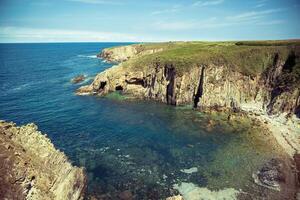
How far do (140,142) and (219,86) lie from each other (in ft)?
118

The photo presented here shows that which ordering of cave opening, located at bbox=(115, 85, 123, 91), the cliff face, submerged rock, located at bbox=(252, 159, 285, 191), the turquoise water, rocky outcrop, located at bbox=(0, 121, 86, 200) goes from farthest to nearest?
cave opening, located at bbox=(115, 85, 123, 91) → the cliff face → the turquoise water → submerged rock, located at bbox=(252, 159, 285, 191) → rocky outcrop, located at bbox=(0, 121, 86, 200)

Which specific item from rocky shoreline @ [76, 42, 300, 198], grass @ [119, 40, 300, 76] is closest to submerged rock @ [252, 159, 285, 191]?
rocky shoreline @ [76, 42, 300, 198]

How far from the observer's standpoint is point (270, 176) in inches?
1495

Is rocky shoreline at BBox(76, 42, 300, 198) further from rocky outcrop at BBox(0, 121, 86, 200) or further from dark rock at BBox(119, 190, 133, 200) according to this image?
rocky outcrop at BBox(0, 121, 86, 200)

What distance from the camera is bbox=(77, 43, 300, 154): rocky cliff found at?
67.9 meters

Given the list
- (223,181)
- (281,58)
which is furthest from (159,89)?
(223,181)

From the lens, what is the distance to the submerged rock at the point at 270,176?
3606cm

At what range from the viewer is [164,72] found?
8069 cm

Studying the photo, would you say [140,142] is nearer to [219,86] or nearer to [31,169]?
[31,169]

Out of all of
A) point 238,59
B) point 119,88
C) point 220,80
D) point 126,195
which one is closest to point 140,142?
point 126,195

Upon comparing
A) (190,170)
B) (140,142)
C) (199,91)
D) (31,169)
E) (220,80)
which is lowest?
(190,170)

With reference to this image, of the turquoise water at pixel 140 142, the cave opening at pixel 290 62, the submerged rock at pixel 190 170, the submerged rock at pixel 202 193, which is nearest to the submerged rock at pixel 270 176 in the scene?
the turquoise water at pixel 140 142

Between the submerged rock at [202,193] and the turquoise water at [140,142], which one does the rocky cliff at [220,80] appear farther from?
the submerged rock at [202,193]

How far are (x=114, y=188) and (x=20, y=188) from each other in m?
16.0
